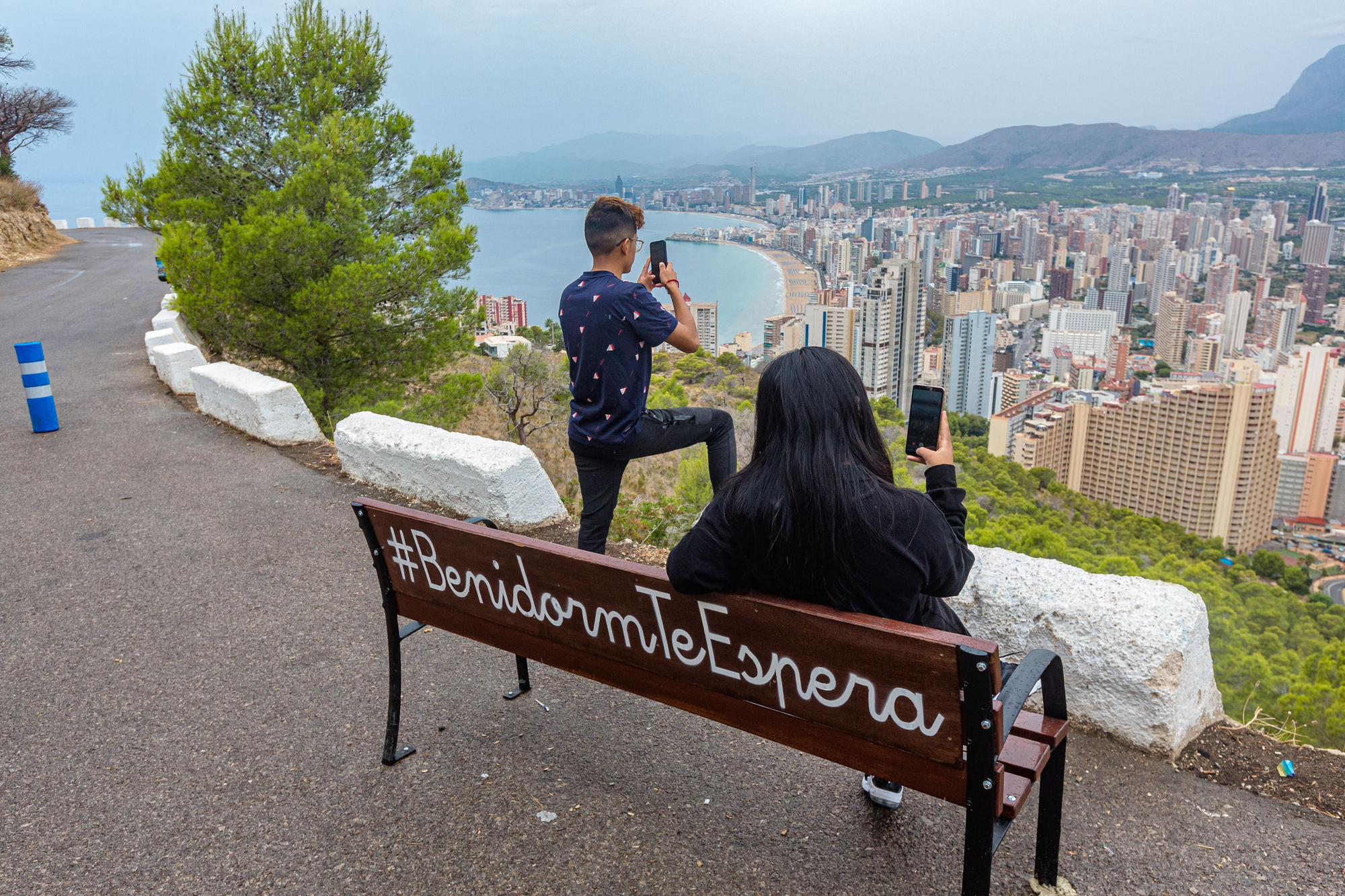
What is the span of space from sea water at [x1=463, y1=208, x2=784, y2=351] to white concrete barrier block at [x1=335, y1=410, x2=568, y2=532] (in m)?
7.12

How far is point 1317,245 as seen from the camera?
325 ft

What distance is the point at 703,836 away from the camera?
2.44 m

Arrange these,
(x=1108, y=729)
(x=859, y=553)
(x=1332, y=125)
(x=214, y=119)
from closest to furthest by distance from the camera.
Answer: (x=859, y=553), (x=1108, y=729), (x=214, y=119), (x=1332, y=125)

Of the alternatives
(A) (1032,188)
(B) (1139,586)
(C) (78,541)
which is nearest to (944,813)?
(B) (1139,586)

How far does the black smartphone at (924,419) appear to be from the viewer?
7.14ft

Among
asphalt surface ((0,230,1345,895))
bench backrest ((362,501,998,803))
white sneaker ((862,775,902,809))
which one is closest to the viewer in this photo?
bench backrest ((362,501,998,803))

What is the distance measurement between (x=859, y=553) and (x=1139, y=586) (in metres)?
1.78

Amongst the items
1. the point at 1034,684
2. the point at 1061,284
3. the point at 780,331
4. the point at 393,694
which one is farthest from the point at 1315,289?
the point at 393,694

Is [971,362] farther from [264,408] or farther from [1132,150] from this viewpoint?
[1132,150]

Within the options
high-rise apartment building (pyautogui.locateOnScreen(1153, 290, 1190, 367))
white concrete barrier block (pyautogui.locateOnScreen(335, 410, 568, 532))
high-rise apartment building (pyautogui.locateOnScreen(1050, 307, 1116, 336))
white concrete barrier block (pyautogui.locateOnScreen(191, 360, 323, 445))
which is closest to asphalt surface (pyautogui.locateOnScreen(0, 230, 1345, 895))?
white concrete barrier block (pyautogui.locateOnScreen(335, 410, 568, 532))

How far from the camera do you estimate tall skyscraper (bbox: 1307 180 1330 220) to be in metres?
108

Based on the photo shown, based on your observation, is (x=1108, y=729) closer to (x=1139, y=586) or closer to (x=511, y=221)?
(x=1139, y=586)

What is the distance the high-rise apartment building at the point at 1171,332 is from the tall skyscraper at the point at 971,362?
27627 millimetres

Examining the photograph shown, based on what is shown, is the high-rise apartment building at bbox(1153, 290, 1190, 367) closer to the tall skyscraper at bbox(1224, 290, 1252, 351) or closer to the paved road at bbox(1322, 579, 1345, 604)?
the tall skyscraper at bbox(1224, 290, 1252, 351)
